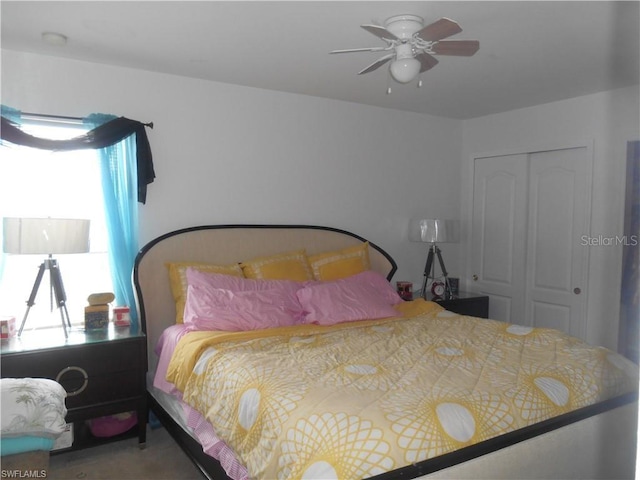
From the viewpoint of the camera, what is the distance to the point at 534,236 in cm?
424

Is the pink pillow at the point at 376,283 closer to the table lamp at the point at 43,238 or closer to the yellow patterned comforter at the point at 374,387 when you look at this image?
the yellow patterned comforter at the point at 374,387

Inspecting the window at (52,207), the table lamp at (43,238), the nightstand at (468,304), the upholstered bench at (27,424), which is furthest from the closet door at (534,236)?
the upholstered bench at (27,424)

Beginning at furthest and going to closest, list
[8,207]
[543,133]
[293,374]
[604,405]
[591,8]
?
[543,133] < [8,207] < [591,8] < [293,374] < [604,405]

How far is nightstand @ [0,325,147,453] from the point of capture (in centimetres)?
260

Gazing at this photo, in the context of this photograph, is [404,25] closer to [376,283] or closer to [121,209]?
[376,283]

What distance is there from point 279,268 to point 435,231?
1.51 m

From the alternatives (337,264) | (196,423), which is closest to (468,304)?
(337,264)

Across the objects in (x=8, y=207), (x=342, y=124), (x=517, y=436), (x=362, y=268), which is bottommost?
(x=517, y=436)

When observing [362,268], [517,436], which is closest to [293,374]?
[517,436]

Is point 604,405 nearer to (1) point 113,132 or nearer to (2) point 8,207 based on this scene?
(1) point 113,132

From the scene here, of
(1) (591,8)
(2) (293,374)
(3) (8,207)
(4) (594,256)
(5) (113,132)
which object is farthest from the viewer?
(4) (594,256)

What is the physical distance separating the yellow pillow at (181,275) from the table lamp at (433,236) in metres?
1.75

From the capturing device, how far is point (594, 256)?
12.4 ft

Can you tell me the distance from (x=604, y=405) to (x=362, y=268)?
2094mm
